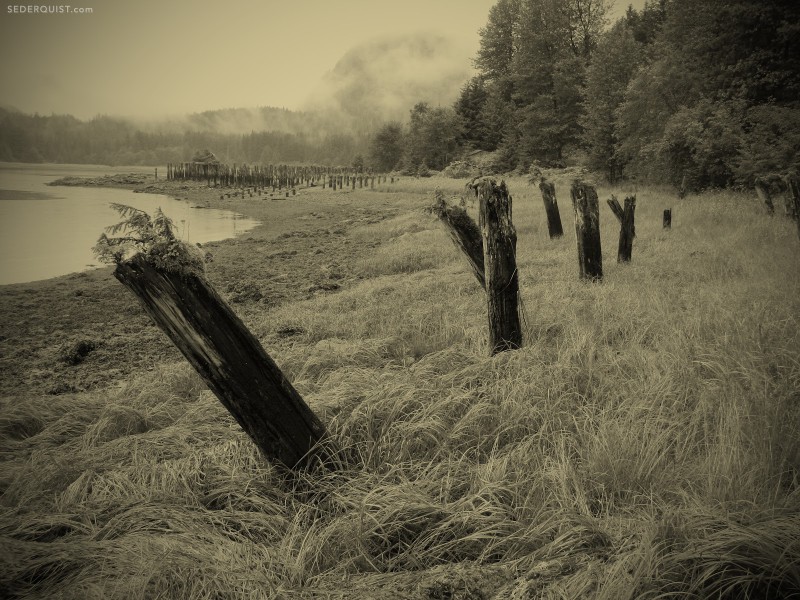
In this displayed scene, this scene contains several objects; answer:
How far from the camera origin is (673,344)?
3.93 meters

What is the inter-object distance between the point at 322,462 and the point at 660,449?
2.01 meters

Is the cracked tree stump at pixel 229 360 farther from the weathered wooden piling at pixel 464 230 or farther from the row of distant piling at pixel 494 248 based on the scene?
the weathered wooden piling at pixel 464 230

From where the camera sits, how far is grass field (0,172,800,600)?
1.75 metres

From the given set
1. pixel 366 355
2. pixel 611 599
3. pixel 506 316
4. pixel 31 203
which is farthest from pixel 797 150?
pixel 31 203

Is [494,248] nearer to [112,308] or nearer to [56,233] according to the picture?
[112,308]

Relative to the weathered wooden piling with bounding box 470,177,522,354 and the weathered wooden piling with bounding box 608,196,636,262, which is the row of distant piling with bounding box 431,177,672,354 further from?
the weathered wooden piling with bounding box 608,196,636,262

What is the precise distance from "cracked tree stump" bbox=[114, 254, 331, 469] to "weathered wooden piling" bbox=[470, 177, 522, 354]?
2.22 m

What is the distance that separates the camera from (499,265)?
426cm

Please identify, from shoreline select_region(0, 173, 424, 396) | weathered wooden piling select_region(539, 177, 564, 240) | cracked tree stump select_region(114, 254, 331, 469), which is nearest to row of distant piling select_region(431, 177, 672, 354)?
cracked tree stump select_region(114, 254, 331, 469)

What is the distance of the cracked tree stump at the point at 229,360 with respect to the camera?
2.19 metres

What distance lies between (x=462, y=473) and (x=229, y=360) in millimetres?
1477

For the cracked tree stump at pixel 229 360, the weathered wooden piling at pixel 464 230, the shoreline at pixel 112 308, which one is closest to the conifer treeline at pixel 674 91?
the shoreline at pixel 112 308

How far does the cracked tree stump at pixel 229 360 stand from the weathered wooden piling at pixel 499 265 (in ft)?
7.30

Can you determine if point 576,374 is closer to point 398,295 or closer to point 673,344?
point 673,344
